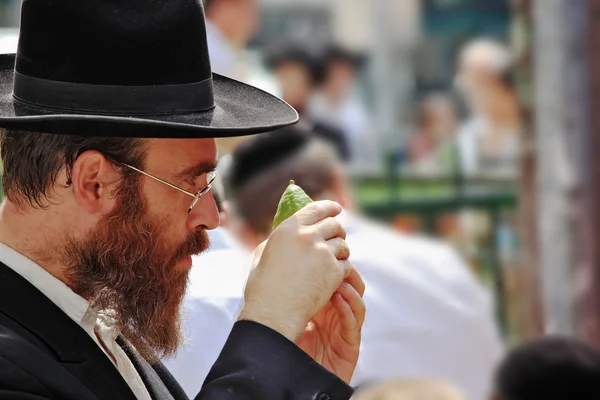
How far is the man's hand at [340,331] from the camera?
7.22ft

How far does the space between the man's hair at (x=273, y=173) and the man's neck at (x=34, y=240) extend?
235cm

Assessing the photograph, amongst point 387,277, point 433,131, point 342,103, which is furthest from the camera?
point 433,131

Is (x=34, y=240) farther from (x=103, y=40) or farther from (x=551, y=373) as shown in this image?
(x=551, y=373)

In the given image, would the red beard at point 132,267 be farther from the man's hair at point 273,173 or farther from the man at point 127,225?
the man's hair at point 273,173

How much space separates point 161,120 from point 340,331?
0.56 metres

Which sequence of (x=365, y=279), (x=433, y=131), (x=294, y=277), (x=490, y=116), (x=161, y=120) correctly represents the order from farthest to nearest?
1. (x=433, y=131)
2. (x=490, y=116)
3. (x=365, y=279)
4. (x=161, y=120)
5. (x=294, y=277)

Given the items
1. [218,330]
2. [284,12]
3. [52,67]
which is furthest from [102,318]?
[284,12]

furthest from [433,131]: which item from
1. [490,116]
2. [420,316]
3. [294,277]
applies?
[294,277]

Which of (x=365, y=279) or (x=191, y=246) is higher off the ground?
(x=191, y=246)

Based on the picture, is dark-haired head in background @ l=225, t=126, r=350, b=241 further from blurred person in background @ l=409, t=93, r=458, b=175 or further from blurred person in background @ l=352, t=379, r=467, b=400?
blurred person in background @ l=409, t=93, r=458, b=175

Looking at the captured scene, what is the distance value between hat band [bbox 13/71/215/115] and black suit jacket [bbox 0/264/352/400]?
325mm

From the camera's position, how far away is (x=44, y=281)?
211cm

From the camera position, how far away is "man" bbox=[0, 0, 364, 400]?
6.58ft

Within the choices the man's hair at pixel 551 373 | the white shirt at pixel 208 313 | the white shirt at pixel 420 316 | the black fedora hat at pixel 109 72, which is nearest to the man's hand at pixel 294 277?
the black fedora hat at pixel 109 72
